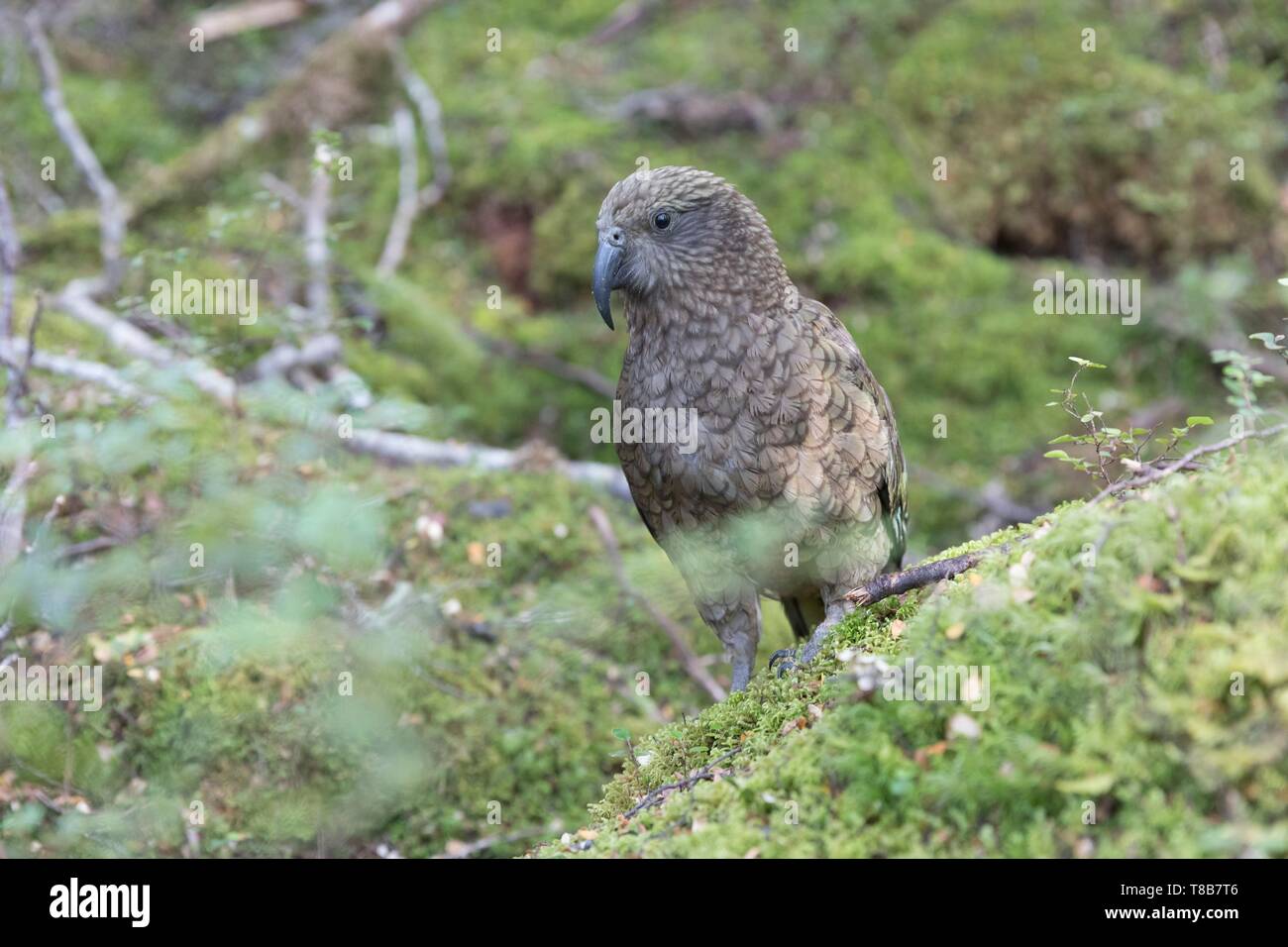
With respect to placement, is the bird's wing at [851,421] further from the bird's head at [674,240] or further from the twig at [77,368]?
the twig at [77,368]

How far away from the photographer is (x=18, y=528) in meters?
4.99

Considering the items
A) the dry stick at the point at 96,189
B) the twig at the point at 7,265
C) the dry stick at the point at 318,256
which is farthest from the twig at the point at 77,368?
the dry stick at the point at 96,189

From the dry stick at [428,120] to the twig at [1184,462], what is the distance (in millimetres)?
7671

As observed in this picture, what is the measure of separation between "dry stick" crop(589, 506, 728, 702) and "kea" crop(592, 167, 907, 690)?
119 centimetres

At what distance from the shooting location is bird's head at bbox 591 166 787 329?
437 cm

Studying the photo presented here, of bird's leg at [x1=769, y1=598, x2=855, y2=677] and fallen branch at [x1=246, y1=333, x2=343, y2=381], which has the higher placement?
fallen branch at [x1=246, y1=333, x2=343, y2=381]

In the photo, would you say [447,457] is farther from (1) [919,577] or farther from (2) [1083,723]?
(2) [1083,723]

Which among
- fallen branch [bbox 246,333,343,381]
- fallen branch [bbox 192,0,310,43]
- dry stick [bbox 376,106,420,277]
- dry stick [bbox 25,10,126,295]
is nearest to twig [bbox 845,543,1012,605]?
fallen branch [bbox 246,333,343,381]

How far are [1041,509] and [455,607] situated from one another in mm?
4450

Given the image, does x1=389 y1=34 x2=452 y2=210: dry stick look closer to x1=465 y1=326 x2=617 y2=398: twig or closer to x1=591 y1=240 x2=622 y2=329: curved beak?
x1=465 y1=326 x2=617 y2=398: twig

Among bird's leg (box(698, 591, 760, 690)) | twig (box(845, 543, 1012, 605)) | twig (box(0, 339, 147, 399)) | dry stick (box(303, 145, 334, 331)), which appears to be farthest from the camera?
dry stick (box(303, 145, 334, 331))

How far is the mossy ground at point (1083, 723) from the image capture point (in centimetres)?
231
